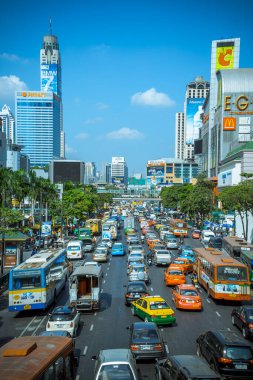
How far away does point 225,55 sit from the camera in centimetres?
13200

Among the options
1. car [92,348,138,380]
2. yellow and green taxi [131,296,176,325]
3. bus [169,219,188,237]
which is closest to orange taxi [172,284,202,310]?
yellow and green taxi [131,296,176,325]

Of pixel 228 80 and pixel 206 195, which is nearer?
pixel 206 195

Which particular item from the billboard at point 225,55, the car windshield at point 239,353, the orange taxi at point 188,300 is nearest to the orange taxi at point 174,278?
the orange taxi at point 188,300

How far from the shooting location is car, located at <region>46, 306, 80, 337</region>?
18352 mm

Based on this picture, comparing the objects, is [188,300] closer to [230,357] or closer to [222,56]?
[230,357]

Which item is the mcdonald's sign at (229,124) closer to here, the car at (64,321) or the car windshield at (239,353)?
the car at (64,321)

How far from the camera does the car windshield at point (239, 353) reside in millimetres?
13484

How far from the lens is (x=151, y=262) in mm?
40938

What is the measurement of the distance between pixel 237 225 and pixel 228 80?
54.4 meters

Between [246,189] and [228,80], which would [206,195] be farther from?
[228,80]

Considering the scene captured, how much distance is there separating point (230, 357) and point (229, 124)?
3924 inches

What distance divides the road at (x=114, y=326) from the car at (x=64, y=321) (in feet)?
2.03

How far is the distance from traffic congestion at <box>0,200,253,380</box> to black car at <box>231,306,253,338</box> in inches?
1.8

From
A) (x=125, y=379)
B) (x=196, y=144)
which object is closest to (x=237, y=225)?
(x=125, y=379)
